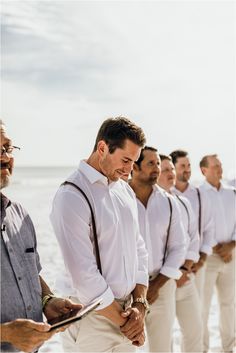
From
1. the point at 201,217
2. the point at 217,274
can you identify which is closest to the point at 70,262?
the point at 201,217

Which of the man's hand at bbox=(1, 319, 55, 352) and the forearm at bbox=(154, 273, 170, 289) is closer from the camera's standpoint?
the man's hand at bbox=(1, 319, 55, 352)

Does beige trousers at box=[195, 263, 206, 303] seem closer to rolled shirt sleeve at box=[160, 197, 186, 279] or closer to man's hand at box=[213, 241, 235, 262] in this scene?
man's hand at box=[213, 241, 235, 262]

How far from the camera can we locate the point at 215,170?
5.68 m

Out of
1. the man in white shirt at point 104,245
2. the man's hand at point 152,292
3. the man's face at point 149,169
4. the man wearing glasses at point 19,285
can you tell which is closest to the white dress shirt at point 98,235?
the man in white shirt at point 104,245

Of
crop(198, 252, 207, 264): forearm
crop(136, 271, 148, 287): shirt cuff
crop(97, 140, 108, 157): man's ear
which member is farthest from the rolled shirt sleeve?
crop(97, 140, 108, 157): man's ear

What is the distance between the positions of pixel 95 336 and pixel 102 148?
114 cm

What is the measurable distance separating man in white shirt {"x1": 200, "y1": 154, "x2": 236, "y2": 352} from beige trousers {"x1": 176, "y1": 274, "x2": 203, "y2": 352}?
2.46ft

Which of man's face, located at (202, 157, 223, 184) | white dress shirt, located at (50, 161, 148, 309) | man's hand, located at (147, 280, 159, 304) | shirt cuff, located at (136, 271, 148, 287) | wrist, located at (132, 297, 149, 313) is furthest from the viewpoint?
man's face, located at (202, 157, 223, 184)

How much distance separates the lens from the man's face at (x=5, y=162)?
2146 millimetres

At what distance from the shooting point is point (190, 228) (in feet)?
15.4

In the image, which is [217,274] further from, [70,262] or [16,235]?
[16,235]

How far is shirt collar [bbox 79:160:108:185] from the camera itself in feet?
9.39

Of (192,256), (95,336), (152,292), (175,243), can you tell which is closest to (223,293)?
(192,256)

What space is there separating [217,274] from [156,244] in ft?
6.12
